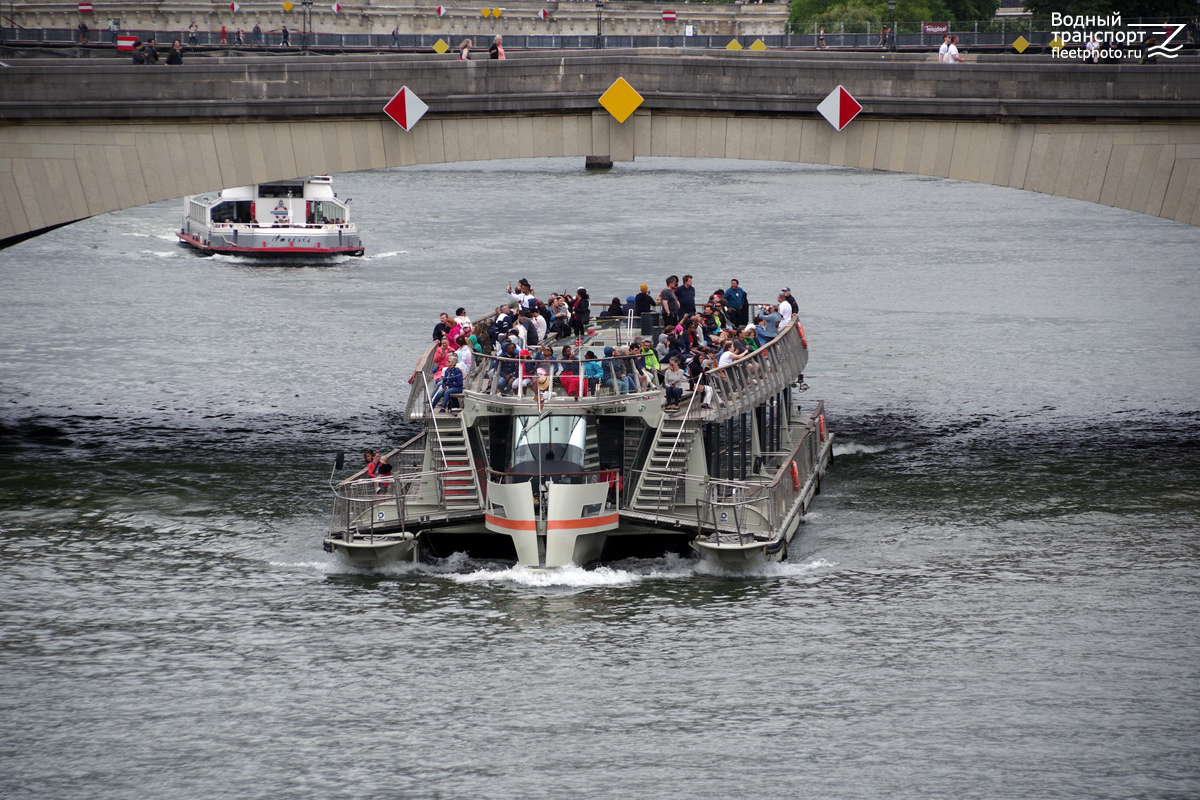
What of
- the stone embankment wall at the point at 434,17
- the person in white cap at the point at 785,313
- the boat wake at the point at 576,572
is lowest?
the stone embankment wall at the point at 434,17

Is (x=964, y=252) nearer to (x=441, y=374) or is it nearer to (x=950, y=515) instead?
(x=950, y=515)

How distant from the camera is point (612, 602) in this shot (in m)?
33.2

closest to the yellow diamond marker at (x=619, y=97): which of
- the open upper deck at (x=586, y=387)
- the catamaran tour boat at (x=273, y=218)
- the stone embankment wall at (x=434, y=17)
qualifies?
the open upper deck at (x=586, y=387)

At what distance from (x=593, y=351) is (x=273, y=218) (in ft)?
185

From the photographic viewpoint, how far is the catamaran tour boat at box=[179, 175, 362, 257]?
89.6m

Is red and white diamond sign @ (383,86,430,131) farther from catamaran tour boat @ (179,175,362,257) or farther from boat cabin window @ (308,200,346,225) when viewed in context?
boat cabin window @ (308,200,346,225)

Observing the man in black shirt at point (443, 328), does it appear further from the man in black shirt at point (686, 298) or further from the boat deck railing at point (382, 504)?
the man in black shirt at point (686, 298)

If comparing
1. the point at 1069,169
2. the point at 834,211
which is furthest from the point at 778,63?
the point at 834,211

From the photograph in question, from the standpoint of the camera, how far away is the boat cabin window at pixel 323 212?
9056 centimetres

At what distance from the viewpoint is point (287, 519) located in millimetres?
39781

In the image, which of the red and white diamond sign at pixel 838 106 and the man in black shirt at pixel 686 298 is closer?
the red and white diamond sign at pixel 838 106

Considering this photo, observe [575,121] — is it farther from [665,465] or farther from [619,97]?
[665,465]

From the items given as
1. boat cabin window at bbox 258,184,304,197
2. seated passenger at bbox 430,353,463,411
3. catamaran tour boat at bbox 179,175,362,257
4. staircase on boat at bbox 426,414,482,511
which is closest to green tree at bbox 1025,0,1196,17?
catamaran tour boat at bbox 179,175,362,257

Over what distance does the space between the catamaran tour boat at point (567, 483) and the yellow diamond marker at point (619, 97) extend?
7.15 meters
